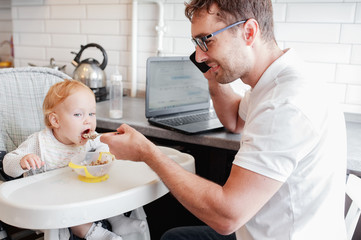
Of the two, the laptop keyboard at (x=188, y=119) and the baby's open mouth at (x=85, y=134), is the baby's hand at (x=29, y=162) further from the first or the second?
the laptop keyboard at (x=188, y=119)

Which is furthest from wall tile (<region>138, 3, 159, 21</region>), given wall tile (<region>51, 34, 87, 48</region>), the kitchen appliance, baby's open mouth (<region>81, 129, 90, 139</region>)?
baby's open mouth (<region>81, 129, 90, 139</region>)

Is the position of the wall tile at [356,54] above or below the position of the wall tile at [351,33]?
below

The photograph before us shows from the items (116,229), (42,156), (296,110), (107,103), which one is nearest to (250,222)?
(296,110)

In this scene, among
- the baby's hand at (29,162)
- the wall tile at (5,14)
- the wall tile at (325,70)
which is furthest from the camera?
the wall tile at (5,14)

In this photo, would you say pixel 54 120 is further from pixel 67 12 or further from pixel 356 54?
pixel 356 54

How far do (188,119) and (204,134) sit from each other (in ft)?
0.75

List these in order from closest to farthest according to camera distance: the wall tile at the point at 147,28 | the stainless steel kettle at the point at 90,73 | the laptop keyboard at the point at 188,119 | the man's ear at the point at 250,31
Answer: the man's ear at the point at 250,31
the laptop keyboard at the point at 188,119
the stainless steel kettle at the point at 90,73
the wall tile at the point at 147,28

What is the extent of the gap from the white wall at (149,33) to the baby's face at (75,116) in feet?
3.00

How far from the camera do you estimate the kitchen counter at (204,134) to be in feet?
4.08

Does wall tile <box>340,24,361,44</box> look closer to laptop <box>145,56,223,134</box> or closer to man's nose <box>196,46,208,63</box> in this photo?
laptop <box>145,56,223,134</box>

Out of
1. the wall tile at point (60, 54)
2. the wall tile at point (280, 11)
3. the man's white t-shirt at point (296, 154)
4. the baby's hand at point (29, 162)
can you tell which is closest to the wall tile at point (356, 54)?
the wall tile at point (280, 11)

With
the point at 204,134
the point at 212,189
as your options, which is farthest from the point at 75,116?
the point at 212,189

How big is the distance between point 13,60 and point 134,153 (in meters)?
2.11

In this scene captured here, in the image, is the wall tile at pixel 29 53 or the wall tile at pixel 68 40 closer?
the wall tile at pixel 68 40
